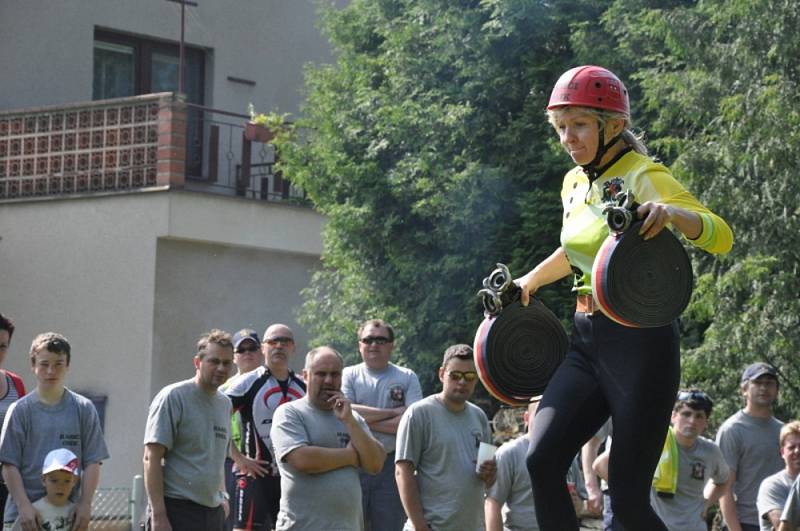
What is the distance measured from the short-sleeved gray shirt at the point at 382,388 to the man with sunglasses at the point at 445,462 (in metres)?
1.07

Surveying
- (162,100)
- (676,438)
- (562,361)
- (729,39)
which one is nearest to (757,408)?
(676,438)

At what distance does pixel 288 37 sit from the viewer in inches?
928

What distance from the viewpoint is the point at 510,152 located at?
17594 millimetres

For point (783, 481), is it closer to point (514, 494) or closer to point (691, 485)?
point (691, 485)

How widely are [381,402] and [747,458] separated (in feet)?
9.50

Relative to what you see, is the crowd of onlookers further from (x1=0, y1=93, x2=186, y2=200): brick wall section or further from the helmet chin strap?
(x1=0, y1=93, x2=186, y2=200): brick wall section

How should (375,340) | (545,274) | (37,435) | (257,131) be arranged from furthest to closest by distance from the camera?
1. (257,131)
2. (375,340)
3. (37,435)
4. (545,274)

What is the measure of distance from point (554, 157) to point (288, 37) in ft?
25.3

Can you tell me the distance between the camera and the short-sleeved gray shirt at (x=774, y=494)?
37.7ft

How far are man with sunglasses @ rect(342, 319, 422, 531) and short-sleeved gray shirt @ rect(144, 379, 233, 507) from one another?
163 centimetres

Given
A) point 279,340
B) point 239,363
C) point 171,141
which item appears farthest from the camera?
point 171,141

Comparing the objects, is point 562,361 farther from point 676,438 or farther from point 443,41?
point 443,41

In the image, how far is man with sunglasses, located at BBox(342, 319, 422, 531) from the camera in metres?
11.7

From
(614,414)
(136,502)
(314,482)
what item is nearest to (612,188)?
(614,414)
